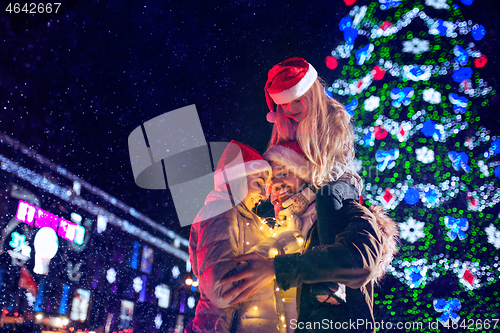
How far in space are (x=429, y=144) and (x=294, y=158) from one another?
9.46 feet

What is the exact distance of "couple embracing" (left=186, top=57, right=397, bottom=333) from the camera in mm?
1573

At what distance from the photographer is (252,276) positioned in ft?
5.31

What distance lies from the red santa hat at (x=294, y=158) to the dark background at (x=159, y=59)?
2.93 metres

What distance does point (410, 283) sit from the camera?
4.63m

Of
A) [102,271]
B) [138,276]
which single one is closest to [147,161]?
[102,271]

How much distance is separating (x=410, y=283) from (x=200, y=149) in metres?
6.32

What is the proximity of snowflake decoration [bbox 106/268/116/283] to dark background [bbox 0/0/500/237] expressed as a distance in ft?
32.7

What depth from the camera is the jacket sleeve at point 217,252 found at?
1681mm

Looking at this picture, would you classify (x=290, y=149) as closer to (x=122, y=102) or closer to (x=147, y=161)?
(x=147, y=161)

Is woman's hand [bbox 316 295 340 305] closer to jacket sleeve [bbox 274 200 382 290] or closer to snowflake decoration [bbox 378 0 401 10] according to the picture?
jacket sleeve [bbox 274 200 382 290]

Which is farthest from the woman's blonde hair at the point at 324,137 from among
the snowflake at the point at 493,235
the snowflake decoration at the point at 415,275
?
the snowflake decoration at the point at 415,275

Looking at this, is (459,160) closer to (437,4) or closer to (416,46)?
(416,46)

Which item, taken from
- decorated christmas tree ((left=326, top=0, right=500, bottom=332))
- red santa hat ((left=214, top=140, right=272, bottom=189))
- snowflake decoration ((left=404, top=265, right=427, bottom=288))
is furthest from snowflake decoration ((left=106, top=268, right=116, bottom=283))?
red santa hat ((left=214, top=140, right=272, bottom=189))

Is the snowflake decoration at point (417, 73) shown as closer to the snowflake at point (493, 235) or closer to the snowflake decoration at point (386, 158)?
the snowflake decoration at point (386, 158)
